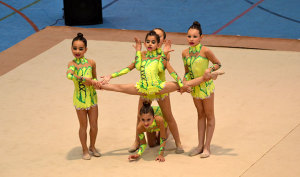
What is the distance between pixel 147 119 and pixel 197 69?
0.79 m

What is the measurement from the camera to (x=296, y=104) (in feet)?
26.2

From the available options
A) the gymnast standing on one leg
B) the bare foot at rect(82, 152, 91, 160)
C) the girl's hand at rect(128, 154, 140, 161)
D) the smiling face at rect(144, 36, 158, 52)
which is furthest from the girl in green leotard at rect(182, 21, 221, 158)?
the bare foot at rect(82, 152, 91, 160)

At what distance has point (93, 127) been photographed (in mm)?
6703

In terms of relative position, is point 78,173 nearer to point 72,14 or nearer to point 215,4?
point 72,14

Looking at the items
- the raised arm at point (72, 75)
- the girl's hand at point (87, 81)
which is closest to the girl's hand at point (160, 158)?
the girl's hand at point (87, 81)

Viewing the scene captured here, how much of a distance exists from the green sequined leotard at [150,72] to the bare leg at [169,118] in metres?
0.10

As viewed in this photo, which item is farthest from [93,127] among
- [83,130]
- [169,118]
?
[169,118]

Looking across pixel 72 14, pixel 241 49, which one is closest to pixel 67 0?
pixel 72 14

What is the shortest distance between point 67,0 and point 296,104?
575 centimetres

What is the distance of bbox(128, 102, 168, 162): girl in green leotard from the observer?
6.50 metres

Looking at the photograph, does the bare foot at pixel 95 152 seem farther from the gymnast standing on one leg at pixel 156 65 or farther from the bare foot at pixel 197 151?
the bare foot at pixel 197 151

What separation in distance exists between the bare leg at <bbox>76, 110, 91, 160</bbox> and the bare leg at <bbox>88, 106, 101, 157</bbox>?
7 centimetres

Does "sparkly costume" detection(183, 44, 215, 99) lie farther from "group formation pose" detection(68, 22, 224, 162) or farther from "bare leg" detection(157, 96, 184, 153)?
"bare leg" detection(157, 96, 184, 153)

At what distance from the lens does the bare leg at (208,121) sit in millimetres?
6641
